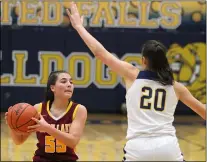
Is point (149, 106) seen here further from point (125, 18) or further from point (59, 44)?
point (59, 44)

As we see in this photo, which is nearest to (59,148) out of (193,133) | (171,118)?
(171,118)

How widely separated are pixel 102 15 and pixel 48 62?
186 cm

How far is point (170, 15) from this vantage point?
44.0 feet

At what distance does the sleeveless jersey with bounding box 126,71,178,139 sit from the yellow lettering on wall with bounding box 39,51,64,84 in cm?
987

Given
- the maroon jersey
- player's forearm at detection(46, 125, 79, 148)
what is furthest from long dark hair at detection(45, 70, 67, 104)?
player's forearm at detection(46, 125, 79, 148)

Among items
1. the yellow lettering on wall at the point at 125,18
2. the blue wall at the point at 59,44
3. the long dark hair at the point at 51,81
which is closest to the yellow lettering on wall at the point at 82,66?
the blue wall at the point at 59,44

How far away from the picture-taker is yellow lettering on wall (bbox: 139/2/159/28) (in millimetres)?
13359

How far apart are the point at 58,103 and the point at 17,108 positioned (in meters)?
0.45

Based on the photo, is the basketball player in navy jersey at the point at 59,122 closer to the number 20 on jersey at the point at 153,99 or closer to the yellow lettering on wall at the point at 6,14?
the number 20 on jersey at the point at 153,99

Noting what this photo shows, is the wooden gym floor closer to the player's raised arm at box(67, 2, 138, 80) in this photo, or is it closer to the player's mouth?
the player's mouth

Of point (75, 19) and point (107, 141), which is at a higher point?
point (75, 19)

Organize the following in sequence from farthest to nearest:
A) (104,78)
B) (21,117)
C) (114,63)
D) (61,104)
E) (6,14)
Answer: (104,78), (6,14), (61,104), (21,117), (114,63)

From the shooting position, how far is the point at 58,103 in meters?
4.60

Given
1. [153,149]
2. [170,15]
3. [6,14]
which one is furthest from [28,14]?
[153,149]
